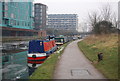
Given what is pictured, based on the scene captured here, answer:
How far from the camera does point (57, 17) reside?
170250 mm

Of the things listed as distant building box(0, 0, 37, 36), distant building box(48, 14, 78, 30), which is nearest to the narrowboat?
distant building box(0, 0, 37, 36)

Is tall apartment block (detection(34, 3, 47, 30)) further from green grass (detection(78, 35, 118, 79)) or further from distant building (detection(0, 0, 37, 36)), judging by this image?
green grass (detection(78, 35, 118, 79))

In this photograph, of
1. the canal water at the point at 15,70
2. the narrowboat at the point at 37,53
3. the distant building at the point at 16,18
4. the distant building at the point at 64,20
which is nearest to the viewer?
the canal water at the point at 15,70

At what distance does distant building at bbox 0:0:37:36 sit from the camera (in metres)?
63.4

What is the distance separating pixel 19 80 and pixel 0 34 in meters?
49.0

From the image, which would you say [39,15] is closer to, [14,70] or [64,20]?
[64,20]

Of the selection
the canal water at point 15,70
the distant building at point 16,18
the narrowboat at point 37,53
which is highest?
the distant building at point 16,18

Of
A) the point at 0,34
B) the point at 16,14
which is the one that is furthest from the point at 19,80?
the point at 16,14

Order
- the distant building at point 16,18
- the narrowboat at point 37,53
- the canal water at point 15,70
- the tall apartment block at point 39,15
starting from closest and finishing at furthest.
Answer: the canal water at point 15,70
the narrowboat at point 37,53
the distant building at point 16,18
the tall apartment block at point 39,15

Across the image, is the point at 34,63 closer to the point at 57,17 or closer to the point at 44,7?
the point at 44,7

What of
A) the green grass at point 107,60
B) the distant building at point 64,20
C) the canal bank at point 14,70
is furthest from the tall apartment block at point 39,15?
the canal bank at point 14,70

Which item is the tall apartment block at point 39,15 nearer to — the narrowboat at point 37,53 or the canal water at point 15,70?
the narrowboat at point 37,53

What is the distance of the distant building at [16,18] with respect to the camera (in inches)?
2496

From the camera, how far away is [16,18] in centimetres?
7175
